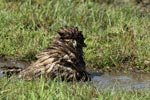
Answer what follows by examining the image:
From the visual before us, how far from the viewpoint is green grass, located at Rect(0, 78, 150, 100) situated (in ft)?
18.1

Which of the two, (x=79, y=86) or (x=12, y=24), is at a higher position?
(x=12, y=24)

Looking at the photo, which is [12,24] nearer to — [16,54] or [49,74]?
[16,54]

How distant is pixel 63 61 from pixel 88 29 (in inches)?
106

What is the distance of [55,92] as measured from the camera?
227 inches

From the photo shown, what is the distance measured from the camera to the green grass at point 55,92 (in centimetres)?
552

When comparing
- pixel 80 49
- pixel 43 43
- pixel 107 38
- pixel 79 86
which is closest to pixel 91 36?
pixel 107 38

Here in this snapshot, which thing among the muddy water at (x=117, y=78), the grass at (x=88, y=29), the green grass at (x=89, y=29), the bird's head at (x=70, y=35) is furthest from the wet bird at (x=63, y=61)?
the green grass at (x=89, y=29)

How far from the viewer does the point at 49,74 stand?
6.79m

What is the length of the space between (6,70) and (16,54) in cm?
139

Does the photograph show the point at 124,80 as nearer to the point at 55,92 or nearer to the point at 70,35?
the point at 70,35

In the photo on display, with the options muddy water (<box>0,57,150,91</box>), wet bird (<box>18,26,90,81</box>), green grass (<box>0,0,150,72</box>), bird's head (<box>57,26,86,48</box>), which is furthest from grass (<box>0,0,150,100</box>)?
bird's head (<box>57,26,86,48</box>)

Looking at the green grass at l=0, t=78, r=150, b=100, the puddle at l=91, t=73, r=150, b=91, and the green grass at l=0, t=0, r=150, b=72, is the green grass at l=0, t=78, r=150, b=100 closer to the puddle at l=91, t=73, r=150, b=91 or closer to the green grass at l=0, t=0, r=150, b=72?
the puddle at l=91, t=73, r=150, b=91

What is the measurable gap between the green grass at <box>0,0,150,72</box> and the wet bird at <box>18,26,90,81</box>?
1132mm

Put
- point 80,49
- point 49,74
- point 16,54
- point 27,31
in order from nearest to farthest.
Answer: point 49,74
point 80,49
point 16,54
point 27,31
